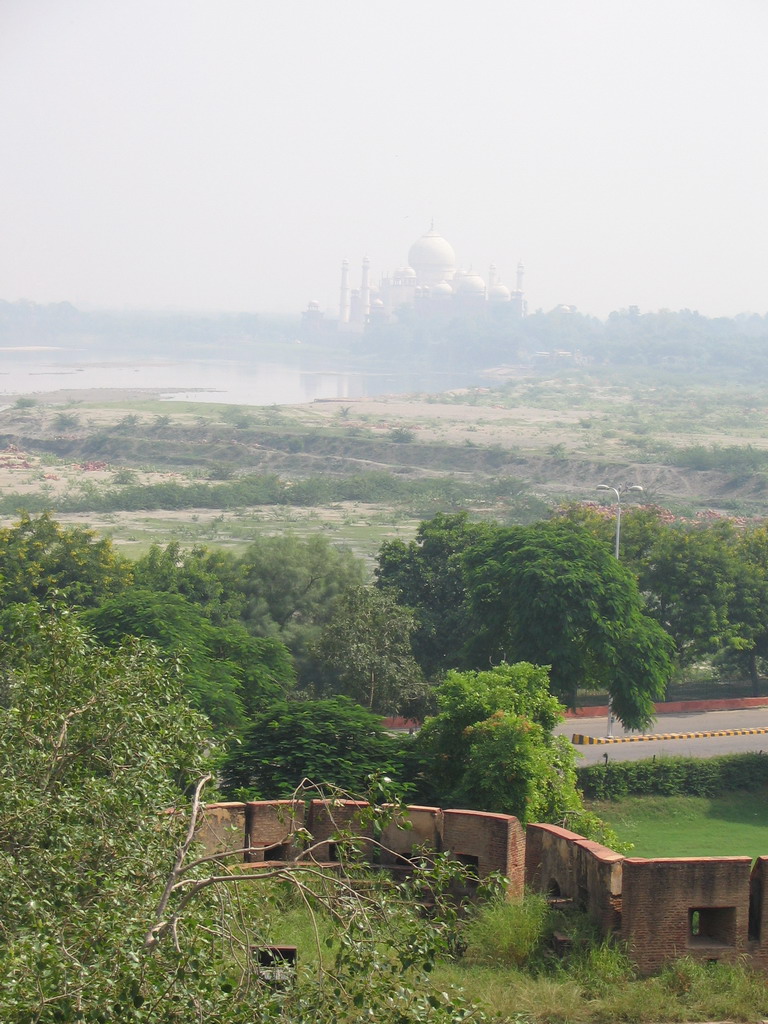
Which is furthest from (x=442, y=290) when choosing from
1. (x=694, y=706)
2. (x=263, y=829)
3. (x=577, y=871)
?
(x=577, y=871)

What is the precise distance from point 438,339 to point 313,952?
520 feet

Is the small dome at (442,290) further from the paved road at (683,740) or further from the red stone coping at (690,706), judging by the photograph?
→ the paved road at (683,740)

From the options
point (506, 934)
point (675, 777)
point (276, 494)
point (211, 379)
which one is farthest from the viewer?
point (211, 379)

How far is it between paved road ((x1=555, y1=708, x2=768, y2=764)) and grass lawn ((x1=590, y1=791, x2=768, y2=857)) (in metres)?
1.41

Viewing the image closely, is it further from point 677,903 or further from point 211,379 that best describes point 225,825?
point 211,379

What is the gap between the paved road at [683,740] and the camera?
22.5 meters

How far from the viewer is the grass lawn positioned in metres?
18.5

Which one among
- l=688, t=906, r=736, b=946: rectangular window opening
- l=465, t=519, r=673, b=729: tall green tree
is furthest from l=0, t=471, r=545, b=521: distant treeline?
l=688, t=906, r=736, b=946: rectangular window opening

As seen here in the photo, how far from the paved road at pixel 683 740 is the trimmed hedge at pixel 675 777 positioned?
88 centimetres

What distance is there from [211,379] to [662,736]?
11844cm

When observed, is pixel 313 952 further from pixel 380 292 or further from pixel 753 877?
pixel 380 292

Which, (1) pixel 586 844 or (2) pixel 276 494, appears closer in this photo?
(1) pixel 586 844

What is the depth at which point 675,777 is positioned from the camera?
20828mm

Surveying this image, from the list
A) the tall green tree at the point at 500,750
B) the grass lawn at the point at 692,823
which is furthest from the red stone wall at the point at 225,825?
the grass lawn at the point at 692,823
